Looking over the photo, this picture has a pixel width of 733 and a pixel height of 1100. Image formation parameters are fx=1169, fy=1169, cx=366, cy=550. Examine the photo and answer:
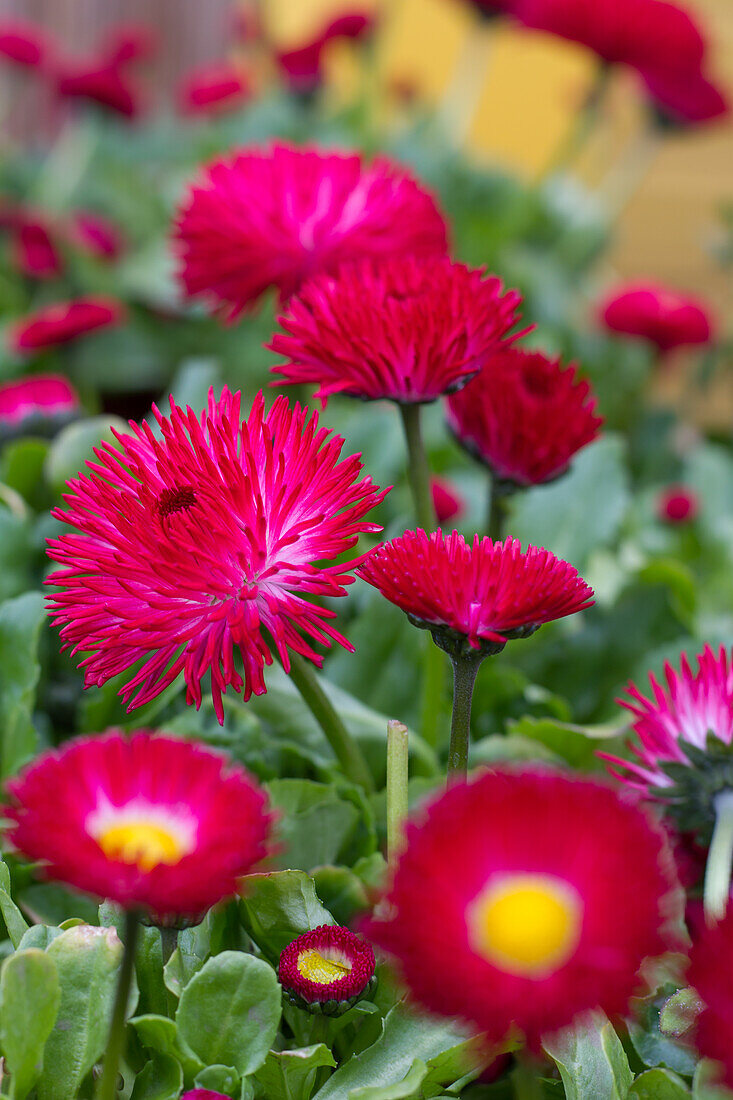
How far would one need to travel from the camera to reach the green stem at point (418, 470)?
1.30 feet

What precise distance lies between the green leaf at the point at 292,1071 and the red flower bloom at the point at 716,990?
0.45 feet

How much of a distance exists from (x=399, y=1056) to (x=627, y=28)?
2.84 ft

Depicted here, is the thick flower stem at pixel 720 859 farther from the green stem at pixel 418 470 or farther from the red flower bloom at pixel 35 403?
the red flower bloom at pixel 35 403

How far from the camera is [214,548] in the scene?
30 cm

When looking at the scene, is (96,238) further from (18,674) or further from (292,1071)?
(292,1071)

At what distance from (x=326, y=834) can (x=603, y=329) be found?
2.63ft

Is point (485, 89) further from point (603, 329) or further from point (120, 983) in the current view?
point (120, 983)

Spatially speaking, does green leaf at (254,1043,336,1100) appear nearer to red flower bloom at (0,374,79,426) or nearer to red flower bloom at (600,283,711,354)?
red flower bloom at (0,374,79,426)

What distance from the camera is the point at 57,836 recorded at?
235 millimetres

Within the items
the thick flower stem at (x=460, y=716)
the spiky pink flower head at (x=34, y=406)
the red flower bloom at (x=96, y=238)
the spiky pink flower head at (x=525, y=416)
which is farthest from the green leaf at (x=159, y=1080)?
the red flower bloom at (x=96, y=238)

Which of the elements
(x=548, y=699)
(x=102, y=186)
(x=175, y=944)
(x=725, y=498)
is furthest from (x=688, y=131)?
(x=175, y=944)

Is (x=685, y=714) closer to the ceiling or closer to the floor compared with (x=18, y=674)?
closer to the ceiling

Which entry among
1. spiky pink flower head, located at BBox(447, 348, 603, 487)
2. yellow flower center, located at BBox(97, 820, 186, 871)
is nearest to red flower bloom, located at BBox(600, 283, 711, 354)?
spiky pink flower head, located at BBox(447, 348, 603, 487)

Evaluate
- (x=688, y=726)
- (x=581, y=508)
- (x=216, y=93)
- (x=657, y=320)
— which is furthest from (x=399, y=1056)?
(x=216, y=93)
